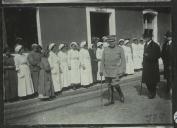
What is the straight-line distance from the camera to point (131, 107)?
12.1ft

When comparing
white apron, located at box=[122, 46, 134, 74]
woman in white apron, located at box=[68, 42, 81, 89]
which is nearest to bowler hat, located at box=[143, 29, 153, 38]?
white apron, located at box=[122, 46, 134, 74]

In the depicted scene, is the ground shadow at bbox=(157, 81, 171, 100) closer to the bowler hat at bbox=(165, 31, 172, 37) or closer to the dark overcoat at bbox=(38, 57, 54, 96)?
the bowler hat at bbox=(165, 31, 172, 37)

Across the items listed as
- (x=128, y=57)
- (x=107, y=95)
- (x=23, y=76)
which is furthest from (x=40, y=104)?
(x=128, y=57)

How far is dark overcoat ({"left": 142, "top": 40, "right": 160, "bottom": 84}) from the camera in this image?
12.1 ft

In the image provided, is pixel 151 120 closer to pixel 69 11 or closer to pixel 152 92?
pixel 152 92

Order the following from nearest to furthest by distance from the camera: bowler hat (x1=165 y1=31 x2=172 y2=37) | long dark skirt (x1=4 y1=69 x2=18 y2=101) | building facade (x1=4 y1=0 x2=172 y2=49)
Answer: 1. bowler hat (x1=165 y1=31 x2=172 y2=37)
2. building facade (x1=4 y1=0 x2=172 y2=49)
3. long dark skirt (x1=4 y1=69 x2=18 y2=101)

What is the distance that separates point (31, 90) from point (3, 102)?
0.34 meters

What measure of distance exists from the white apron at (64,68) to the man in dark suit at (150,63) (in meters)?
0.86

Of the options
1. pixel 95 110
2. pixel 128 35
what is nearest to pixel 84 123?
pixel 95 110

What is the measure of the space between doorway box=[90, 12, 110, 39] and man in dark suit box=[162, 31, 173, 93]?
0.65 m

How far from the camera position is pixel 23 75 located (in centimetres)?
377

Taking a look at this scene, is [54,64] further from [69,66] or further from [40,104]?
[40,104]

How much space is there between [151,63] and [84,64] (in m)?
0.75

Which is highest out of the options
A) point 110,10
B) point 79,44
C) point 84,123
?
point 110,10
